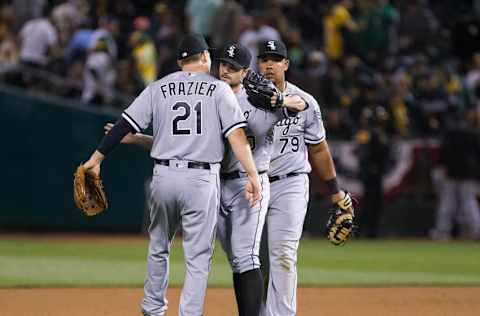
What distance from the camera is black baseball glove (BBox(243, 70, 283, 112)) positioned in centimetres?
744

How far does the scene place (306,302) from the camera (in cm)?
1012

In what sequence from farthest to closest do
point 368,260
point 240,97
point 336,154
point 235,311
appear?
1. point 336,154
2. point 368,260
3. point 235,311
4. point 240,97

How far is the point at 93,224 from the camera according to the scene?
18.3 m

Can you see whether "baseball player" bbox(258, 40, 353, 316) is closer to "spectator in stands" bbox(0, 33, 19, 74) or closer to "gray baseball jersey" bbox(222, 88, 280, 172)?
"gray baseball jersey" bbox(222, 88, 280, 172)

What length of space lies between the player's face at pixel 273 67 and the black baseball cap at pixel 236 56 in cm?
28

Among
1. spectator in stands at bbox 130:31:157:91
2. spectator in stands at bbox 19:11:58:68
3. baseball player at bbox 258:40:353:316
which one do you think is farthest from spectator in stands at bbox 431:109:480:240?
baseball player at bbox 258:40:353:316

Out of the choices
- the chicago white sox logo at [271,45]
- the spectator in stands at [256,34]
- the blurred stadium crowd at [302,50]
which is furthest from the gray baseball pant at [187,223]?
the spectator in stands at [256,34]

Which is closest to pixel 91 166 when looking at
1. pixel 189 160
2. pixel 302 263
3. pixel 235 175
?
pixel 189 160

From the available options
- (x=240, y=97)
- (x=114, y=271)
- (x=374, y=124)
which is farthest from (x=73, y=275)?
(x=374, y=124)

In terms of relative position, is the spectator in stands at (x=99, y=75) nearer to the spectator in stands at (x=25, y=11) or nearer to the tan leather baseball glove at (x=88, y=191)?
the spectator in stands at (x=25, y=11)

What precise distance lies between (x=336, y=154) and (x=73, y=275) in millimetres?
7452

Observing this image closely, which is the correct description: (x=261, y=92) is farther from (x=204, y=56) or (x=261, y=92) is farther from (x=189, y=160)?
(x=189, y=160)

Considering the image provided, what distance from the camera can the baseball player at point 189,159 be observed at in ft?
23.7

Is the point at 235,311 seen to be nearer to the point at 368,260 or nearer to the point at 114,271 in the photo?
the point at 114,271
